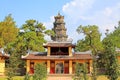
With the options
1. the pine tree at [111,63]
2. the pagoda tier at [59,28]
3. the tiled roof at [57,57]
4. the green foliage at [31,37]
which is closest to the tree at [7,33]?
the green foliage at [31,37]

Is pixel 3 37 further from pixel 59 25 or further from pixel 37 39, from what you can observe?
pixel 59 25

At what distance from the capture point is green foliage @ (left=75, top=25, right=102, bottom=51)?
7119 centimetres

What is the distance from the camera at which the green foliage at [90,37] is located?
71.2 meters

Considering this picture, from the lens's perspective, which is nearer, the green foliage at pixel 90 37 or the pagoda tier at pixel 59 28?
the green foliage at pixel 90 37

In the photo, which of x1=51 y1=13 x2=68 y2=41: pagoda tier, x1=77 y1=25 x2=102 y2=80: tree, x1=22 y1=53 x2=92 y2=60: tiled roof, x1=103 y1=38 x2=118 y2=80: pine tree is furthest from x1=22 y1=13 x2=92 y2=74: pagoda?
x1=103 y1=38 x2=118 y2=80: pine tree

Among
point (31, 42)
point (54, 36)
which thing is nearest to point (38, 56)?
point (31, 42)

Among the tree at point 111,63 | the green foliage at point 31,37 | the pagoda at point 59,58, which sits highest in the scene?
the green foliage at point 31,37

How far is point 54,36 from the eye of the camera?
7562 cm

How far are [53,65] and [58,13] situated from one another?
1935 centimetres

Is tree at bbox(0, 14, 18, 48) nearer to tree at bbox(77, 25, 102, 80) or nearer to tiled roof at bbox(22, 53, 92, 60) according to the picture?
tiled roof at bbox(22, 53, 92, 60)

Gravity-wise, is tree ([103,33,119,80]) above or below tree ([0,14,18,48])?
below

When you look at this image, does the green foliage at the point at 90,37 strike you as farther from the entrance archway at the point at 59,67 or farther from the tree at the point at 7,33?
the tree at the point at 7,33

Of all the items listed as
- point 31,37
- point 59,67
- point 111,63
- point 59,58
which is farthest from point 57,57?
point 111,63

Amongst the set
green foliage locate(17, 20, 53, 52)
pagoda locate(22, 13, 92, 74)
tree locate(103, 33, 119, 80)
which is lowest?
tree locate(103, 33, 119, 80)
